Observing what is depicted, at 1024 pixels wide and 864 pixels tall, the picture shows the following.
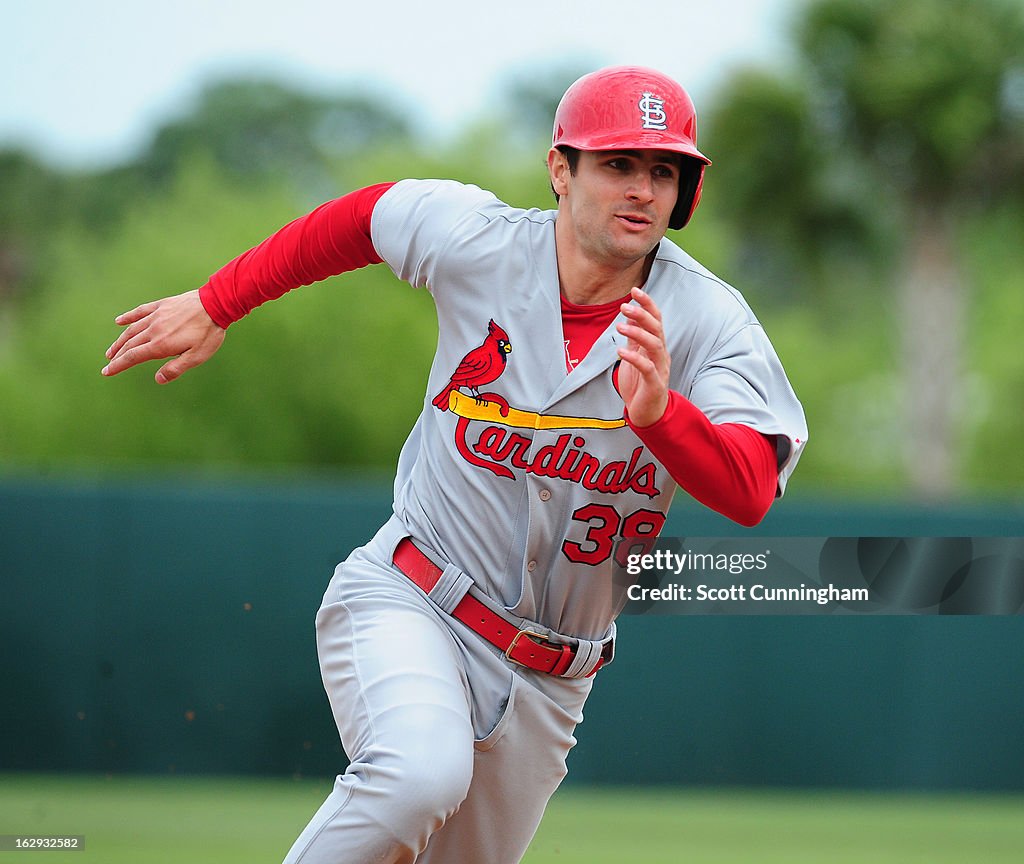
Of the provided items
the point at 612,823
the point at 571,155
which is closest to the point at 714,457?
the point at 571,155

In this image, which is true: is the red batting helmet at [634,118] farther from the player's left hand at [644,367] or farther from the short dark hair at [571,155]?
the player's left hand at [644,367]

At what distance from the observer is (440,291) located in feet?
Answer: 11.2

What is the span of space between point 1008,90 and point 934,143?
40.3 inches

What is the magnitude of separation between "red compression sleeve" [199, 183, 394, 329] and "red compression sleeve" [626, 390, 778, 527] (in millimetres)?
1086

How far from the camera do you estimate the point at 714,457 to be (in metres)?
2.78

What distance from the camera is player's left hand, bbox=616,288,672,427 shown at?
2.72 m

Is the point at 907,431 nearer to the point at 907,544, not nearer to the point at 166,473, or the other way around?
the point at 166,473

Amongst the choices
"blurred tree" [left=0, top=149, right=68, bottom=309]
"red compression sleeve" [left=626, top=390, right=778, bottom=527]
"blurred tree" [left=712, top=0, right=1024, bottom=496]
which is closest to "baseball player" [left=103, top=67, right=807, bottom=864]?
"red compression sleeve" [left=626, top=390, right=778, bottom=527]

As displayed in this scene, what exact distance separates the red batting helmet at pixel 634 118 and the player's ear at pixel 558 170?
3cm

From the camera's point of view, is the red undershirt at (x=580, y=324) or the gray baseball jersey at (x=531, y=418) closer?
the red undershirt at (x=580, y=324)

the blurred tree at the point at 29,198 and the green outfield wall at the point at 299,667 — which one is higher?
the blurred tree at the point at 29,198

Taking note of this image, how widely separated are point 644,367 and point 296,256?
46.7 inches

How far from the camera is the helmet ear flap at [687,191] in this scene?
324cm

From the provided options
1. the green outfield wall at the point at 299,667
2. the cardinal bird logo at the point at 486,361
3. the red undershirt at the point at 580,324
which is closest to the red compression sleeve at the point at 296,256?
the red undershirt at the point at 580,324
